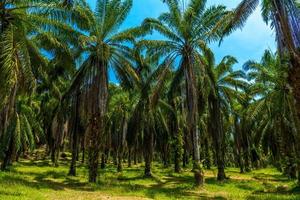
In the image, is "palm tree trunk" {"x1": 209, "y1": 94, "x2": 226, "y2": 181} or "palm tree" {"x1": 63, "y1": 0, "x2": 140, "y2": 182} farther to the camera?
"palm tree trunk" {"x1": 209, "y1": 94, "x2": 226, "y2": 181}

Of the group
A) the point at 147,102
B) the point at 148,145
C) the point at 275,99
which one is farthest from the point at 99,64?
the point at 275,99

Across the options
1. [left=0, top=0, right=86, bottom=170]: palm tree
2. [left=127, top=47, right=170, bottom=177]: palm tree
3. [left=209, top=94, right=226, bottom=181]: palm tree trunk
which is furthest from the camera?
[left=209, top=94, right=226, bottom=181]: palm tree trunk

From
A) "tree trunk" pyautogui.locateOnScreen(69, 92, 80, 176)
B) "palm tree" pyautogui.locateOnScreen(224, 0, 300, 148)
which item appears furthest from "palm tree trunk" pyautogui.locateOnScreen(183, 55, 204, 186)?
"tree trunk" pyautogui.locateOnScreen(69, 92, 80, 176)

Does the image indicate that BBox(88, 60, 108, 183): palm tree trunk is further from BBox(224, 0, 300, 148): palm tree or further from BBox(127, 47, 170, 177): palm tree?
BBox(224, 0, 300, 148): palm tree

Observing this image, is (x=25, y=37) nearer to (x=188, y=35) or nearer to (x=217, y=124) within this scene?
(x=188, y=35)

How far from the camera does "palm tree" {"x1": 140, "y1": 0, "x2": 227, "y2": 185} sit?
25578 mm

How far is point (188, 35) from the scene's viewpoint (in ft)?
85.0

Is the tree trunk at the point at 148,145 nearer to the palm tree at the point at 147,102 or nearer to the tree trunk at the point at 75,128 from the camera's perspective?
the palm tree at the point at 147,102

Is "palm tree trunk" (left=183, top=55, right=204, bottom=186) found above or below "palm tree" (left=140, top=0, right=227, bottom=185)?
below

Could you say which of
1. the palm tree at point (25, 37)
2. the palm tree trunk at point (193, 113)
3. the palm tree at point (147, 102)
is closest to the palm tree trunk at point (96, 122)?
the palm tree at point (147, 102)

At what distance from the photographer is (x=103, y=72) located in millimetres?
25578

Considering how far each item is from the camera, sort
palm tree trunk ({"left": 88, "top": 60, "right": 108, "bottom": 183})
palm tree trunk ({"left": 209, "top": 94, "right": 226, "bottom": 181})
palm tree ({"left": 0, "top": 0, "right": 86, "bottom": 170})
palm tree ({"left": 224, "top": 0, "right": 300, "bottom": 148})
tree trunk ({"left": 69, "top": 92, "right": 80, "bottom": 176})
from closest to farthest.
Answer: palm tree ({"left": 224, "top": 0, "right": 300, "bottom": 148})
palm tree ({"left": 0, "top": 0, "right": 86, "bottom": 170})
palm tree trunk ({"left": 88, "top": 60, "right": 108, "bottom": 183})
tree trunk ({"left": 69, "top": 92, "right": 80, "bottom": 176})
palm tree trunk ({"left": 209, "top": 94, "right": 226, "bottom": 181})

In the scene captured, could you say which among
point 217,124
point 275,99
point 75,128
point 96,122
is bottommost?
point 96,122

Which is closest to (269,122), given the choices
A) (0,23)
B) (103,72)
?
(103,72)
